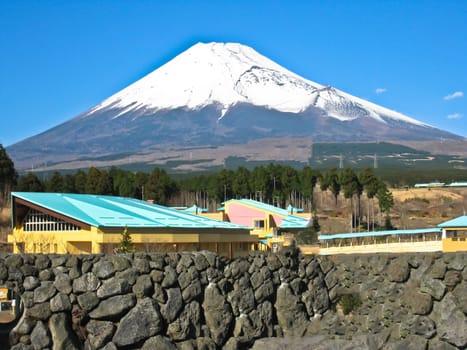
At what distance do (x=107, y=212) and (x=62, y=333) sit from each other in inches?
610

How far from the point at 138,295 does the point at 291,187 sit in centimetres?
6200

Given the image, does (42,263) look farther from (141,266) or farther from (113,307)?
(141,266)

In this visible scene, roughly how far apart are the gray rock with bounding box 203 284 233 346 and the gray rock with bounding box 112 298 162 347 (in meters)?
0.88

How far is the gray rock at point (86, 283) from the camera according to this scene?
11703 millimetres

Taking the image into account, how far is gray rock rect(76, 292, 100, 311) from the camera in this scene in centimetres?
1164

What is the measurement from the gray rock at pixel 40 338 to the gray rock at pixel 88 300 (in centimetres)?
61

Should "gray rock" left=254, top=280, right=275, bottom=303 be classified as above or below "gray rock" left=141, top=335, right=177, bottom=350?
above

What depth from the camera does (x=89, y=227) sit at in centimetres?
2506

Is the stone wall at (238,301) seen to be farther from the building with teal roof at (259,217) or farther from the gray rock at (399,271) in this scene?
the building with teal roof at (259,217)

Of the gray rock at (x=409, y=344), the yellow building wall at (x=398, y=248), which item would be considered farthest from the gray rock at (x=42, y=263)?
the yellow building wall at (x=398, y=248)

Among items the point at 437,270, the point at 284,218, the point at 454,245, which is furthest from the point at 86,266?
the point at 284,218

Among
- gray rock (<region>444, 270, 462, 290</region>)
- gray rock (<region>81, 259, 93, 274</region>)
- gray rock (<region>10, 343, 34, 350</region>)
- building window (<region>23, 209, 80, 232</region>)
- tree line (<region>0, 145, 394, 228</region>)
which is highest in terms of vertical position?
tree line (<region>0, 145, 394, 228</region>)

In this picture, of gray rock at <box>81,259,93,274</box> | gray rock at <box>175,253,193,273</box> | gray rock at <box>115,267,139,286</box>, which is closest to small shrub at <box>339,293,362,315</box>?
gray rock at <box>175,253,193,273</box>

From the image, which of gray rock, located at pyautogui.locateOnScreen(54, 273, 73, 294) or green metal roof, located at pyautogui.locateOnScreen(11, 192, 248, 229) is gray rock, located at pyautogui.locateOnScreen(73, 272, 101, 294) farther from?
green metal roof, located at pyautogui.locateOnScreen(11, 192, 248, 229)
